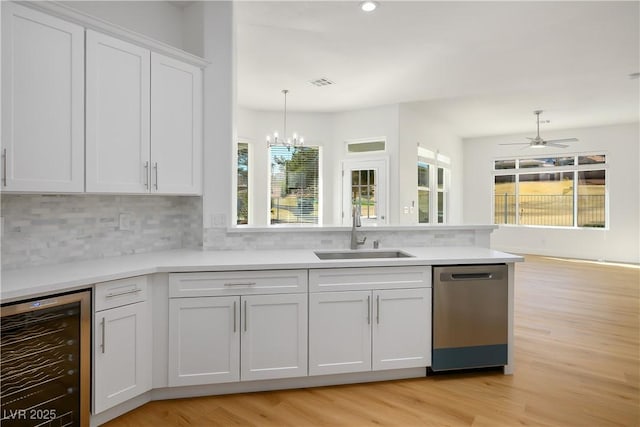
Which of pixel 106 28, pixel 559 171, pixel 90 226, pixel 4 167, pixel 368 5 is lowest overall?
pixel 90 226

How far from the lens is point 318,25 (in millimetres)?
3619

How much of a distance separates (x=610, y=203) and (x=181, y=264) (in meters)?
8.97

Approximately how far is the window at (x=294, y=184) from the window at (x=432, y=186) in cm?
207

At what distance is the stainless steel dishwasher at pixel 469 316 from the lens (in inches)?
103

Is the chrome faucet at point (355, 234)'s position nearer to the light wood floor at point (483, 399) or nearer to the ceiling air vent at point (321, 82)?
the light wood floor at point (483, 399)

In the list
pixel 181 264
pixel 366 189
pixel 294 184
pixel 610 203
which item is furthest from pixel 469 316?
pixel 610 203

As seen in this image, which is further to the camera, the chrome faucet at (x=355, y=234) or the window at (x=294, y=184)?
the window at (x=294, y=184)

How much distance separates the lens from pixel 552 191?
28.6 feet

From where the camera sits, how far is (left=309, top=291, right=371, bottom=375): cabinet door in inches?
97.0

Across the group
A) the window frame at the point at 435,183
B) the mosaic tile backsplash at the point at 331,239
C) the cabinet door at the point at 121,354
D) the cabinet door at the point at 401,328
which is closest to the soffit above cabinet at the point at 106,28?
the mosaic tile backsplash at the point at 331,239

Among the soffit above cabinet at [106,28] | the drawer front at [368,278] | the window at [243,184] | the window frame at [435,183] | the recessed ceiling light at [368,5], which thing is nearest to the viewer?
the soffit above cabinet at [106,28]

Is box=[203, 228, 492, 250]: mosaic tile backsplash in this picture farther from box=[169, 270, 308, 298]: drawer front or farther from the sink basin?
box=[169, 270, 308, 298]: drawer front

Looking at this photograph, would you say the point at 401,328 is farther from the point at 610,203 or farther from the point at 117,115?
the point at 610,203

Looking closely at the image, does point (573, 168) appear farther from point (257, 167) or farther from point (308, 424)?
point (308, 424)
